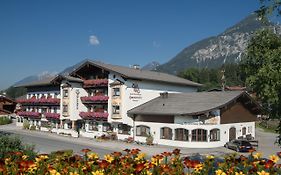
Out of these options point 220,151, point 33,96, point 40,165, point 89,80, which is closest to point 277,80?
point 40,165

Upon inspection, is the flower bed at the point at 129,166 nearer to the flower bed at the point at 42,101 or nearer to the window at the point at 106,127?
the window at the point at 106,127

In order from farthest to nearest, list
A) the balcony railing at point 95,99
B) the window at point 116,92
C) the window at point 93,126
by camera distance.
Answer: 1. the window at point 93,126
2. the balcony railing at point 95,99
3. the window at point 116,92

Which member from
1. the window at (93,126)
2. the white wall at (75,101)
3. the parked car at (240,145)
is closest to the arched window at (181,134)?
the parked car at (240,145)

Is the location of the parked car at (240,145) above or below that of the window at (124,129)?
below

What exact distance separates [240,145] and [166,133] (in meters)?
9.21

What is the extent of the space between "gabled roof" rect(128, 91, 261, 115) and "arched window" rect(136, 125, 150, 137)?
6.26 ft

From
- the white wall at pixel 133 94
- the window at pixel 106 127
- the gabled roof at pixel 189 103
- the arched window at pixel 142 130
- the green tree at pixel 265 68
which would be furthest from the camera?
the window at pixel 106 127

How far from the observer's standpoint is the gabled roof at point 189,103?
1560 inches

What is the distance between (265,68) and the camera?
47.4 feet

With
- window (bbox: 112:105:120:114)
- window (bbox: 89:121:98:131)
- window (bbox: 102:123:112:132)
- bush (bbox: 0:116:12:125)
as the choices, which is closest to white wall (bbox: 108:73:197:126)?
window (bbox: 112:105:120:114)

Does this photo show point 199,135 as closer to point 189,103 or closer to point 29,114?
point 189,103

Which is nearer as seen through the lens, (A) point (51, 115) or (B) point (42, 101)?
(A) point (51, 115)

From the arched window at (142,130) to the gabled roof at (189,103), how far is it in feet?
6.26

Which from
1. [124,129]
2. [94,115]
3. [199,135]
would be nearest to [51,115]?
[94,115]
